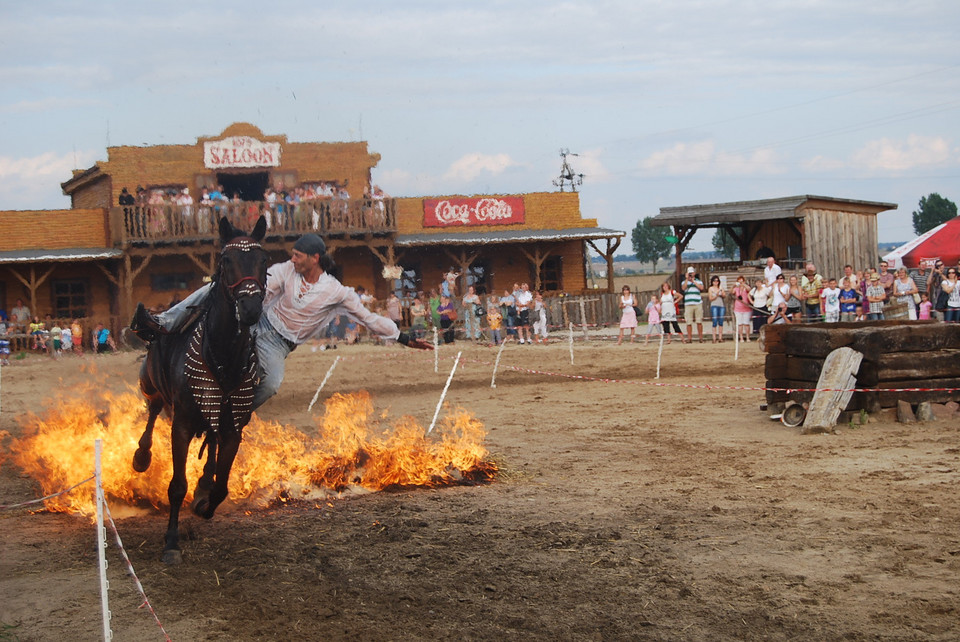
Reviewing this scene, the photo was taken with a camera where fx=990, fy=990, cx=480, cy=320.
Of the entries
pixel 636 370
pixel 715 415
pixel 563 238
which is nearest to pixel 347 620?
pixel 715 415

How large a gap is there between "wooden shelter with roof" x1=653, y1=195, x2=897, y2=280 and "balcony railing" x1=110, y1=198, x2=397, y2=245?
10721 mm

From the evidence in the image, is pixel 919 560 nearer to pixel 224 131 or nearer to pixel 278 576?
pixel 278 576

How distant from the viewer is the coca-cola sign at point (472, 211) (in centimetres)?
3653

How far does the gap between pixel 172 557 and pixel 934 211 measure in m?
84.7

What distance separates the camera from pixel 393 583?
6.25 meters

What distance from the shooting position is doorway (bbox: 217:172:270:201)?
36.1 metres

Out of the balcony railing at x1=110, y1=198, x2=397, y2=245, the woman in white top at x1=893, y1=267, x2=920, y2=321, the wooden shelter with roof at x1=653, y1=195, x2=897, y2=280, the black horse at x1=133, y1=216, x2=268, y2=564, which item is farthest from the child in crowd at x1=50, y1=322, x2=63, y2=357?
the black horse at x1=133, y1=216, x2=268, y2=564

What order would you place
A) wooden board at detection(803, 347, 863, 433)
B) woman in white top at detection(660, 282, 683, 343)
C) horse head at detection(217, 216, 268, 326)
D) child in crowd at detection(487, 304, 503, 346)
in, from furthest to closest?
1. child in crowd at detection(487, 304, 503, 346)
2. woman in white top at detection(660, 282, 683, 343)
3. wooden board at detection(803, 347, 863, 433)
4. horse head at detection(217, 216, 268, 326)

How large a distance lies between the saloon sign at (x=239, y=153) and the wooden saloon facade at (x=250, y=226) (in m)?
0.04

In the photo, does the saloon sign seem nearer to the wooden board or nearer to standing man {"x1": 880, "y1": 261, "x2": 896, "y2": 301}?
standing man {"x1": 880, "y1": 261, "x2": 896, "y2": 301}

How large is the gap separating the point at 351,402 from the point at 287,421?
10.6ft

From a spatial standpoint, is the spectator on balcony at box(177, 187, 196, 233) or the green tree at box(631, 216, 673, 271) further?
the green tree at box(631, 216, 673, 271)

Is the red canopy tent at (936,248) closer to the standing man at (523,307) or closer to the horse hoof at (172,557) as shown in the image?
the standing man at (523,307)

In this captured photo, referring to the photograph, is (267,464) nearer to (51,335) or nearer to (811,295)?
(811,295)
